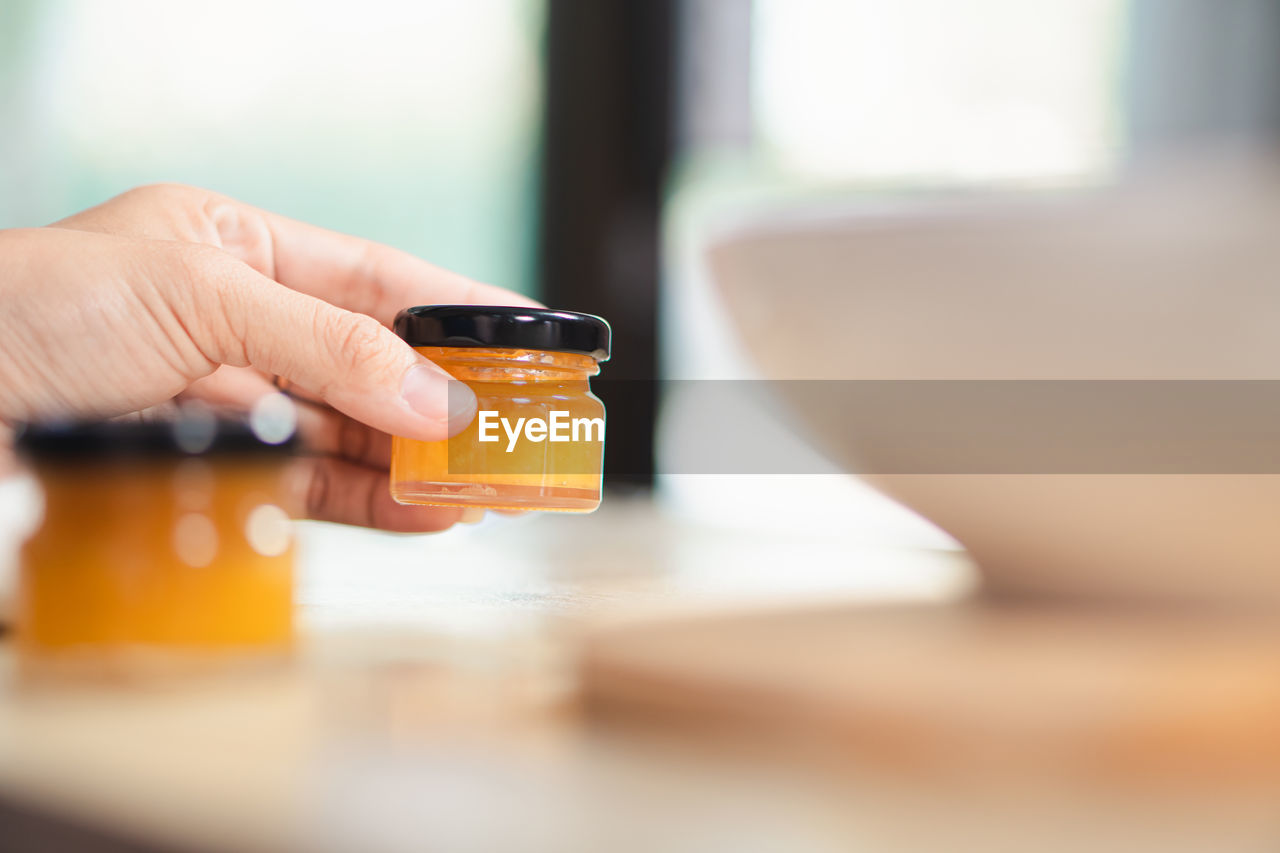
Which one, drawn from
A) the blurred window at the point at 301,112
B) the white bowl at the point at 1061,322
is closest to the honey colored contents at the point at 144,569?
the white bowl at the point at 1061,322

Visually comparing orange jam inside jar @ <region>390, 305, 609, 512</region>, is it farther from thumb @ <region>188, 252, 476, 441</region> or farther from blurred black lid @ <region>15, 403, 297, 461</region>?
blurred black lid @ <region>15, 403, 297, 461</region>

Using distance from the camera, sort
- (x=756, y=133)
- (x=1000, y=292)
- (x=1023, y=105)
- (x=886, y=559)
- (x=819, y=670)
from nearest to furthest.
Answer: (x=819, y=670), (x=1000, y=292), (x=886, y=559), (x=1023, y=105), (x=756, y=133)

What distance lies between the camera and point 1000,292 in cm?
46

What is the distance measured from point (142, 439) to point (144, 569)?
0.16 ft

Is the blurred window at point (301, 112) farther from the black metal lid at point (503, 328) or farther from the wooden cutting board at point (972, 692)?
the wooden cutting board at point (972, 692)

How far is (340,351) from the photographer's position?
0.52 meters

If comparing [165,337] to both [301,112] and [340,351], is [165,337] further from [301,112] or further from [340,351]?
[301,112]

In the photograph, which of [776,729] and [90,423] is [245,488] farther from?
[776,729]

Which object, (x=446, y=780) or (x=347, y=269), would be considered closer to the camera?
(x=446, y=780)

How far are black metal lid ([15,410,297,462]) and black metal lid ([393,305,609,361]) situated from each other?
0.12 meters

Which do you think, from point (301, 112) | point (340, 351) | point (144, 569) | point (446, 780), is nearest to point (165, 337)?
point (340, 351)

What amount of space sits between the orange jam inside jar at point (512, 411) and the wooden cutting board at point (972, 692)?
131 mm

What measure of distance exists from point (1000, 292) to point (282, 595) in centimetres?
32

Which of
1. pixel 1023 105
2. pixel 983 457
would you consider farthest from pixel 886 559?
pixel 1023 105
